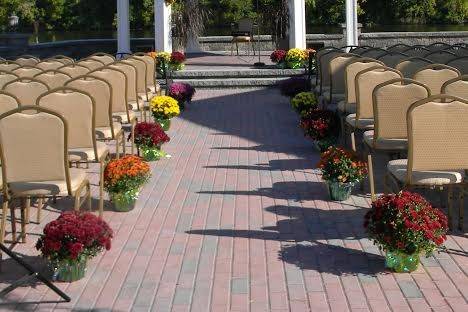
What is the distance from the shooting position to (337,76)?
10.6 m

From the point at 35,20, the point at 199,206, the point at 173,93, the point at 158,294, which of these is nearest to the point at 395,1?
the point at 35,20

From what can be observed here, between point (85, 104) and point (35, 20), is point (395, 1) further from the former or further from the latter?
point (85, 104)

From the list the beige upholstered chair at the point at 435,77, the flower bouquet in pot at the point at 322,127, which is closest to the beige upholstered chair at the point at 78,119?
the flower bouquet in pot at the point at 322,127

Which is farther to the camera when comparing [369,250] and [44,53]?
[44,53]

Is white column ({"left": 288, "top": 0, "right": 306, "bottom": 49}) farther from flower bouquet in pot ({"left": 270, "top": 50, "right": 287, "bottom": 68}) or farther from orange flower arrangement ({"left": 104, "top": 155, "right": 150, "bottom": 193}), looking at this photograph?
orange flower arrangement ({"left": 104, "top": 155, "right": 150, "bottom": 193})

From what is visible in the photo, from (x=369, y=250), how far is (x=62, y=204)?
9.48 ft

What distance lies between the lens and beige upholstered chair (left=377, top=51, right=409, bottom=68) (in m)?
10.8

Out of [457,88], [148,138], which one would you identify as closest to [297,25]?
[148,138]

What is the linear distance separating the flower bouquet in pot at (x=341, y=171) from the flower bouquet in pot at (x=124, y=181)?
1.53 meters

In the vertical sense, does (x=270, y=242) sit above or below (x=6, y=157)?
below

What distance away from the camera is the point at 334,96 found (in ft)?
35.4

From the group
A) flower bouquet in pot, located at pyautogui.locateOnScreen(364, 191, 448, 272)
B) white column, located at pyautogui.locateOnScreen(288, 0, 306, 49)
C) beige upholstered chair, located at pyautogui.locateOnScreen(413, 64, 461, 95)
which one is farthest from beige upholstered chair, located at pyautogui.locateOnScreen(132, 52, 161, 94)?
white column, located at pyautogui.locateOnScreen(288, 0, 306, 49)

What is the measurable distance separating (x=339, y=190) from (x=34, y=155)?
2679mm

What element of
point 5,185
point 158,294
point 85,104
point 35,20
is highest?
point 35,20
